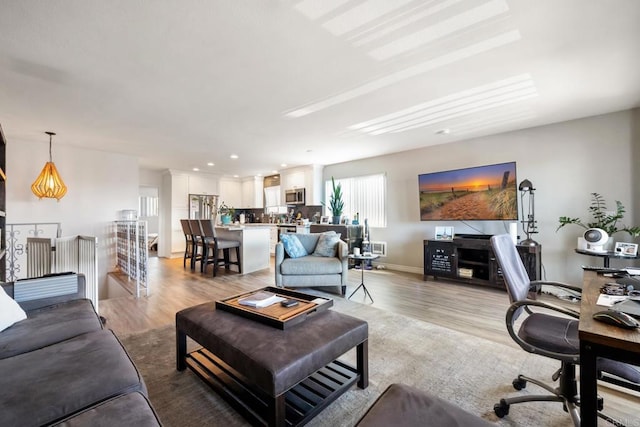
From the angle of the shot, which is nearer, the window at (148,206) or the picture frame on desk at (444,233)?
the picture frame on desk at (444,233)

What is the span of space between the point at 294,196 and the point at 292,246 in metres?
3.28

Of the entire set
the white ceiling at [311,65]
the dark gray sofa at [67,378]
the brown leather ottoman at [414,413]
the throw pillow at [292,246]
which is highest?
the white ceiling at [311,65]

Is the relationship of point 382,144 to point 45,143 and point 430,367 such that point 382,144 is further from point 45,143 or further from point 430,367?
point 45,143

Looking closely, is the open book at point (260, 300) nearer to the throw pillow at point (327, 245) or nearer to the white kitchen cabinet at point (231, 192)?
the throw pillow at point (327, 245)

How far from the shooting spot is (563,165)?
3709 mm

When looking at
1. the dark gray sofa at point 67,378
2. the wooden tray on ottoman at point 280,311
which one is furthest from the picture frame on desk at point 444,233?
the dark gray sofa at point 67,378

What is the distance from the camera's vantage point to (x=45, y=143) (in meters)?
4.53

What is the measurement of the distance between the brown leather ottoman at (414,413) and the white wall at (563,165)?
4036mm

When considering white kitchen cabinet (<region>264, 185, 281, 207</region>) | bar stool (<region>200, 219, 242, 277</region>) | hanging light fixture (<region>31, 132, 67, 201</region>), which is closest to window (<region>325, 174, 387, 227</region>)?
white kitchen cabinet (<region>264, 185, 281, 207</region>)

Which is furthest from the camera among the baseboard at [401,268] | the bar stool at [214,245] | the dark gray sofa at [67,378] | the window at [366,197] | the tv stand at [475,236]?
the window at [366,197]

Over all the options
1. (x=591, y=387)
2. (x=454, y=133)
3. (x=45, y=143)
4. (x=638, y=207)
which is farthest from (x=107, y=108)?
(x=638, y=207)

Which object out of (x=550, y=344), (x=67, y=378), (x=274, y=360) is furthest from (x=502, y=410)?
(x=67, y=378)

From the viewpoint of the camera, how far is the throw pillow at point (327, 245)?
3979mm

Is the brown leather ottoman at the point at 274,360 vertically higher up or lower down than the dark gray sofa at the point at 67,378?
lower down
